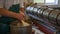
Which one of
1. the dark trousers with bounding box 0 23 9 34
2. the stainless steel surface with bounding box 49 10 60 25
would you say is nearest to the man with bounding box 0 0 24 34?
the dark trousers with bounding box 0 23 9 34

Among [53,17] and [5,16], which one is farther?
[53,17]

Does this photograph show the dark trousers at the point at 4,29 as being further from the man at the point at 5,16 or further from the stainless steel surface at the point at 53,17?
the stainless steel surface at the point at 53,17

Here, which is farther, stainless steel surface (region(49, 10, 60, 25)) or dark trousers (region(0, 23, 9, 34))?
stainless steel surface (region(49, 10, 60, 25))

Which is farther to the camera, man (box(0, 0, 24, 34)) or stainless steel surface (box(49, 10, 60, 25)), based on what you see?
stainless steel surface (box(49, 10, 60, 25))

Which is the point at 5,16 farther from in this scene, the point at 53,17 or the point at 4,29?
the point at 53,17

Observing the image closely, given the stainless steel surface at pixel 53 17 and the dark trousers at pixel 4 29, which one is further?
the stainless steel surface at pixel 53 17

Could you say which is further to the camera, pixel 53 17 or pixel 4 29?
pixel 53 17

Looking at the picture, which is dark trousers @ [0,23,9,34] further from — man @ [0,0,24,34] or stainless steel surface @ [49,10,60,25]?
stainless steel surface @ [49,10,60,25]

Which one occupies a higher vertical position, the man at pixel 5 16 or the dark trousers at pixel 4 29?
the man at pixel 5 16

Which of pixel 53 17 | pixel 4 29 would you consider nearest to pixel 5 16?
pixel 4 29

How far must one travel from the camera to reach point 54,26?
1194 millimetres

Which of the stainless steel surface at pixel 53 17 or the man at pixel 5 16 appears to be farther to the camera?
the stainless steel surface at pixel 53 17

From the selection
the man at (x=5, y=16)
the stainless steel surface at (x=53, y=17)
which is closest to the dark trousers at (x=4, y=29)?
the man at (x=5, y=16)

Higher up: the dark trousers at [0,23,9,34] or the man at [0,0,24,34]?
the man at [0,0,24,34]
